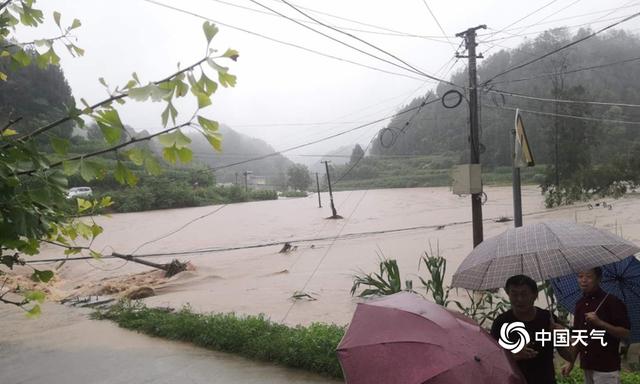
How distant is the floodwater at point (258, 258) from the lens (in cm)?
698

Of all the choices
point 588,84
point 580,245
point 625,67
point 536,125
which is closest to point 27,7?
point 580,245

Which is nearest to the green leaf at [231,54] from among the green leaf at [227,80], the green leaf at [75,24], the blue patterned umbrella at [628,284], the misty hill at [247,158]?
the green leaf at [227,80]

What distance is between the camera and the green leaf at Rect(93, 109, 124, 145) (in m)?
0.98

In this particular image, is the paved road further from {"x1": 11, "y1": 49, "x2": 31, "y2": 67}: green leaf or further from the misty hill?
the misty hill

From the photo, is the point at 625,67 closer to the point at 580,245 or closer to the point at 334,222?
the point at 334,222

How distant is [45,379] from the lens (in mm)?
5625

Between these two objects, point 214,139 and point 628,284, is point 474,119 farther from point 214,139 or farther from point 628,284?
point 214,139

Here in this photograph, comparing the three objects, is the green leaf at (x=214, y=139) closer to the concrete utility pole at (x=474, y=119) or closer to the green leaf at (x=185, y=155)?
the green leaf at (x=185, y=155)

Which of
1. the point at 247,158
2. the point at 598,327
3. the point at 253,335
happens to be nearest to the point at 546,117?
the point at 253,335

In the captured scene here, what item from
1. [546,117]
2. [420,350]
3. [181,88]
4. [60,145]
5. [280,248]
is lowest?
[280,248]

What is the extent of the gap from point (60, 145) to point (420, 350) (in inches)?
58.1

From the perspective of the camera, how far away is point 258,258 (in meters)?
15.7

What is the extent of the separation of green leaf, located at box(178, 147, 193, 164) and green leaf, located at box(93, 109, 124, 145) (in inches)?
5.3

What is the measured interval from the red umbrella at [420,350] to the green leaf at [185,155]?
125cm
